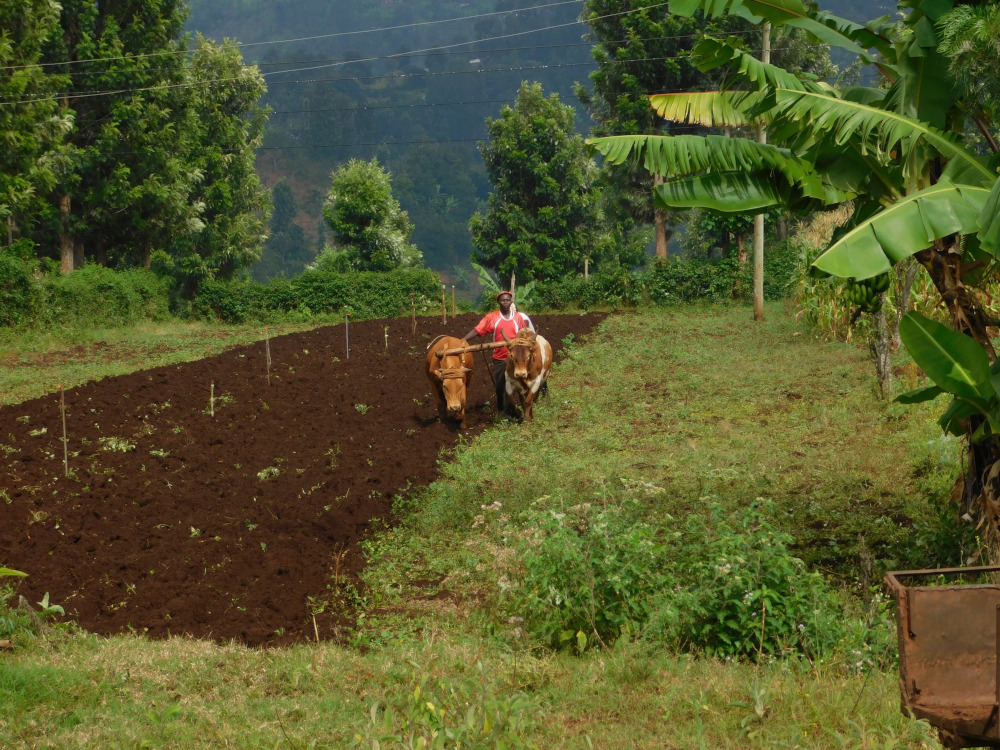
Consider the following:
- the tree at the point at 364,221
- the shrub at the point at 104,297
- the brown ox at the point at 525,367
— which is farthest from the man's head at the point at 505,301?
the tree at the point at 364,221

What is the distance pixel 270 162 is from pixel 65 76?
73584mm

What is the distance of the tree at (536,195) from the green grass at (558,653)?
33.7 m

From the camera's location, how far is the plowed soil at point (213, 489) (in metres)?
8.12

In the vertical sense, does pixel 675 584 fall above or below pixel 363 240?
below

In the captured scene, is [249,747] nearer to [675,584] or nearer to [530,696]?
[530,696]

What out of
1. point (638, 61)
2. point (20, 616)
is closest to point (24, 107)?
point (20, 616)

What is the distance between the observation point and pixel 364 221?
49.8m

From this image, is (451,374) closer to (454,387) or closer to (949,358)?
(454,387)

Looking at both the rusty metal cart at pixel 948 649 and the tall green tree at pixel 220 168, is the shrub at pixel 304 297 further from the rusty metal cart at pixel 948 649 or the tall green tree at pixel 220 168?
the rusty metal cart at pixel 948 649

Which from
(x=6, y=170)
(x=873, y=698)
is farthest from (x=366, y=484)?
(x=6, y=170)

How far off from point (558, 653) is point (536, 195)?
142 ft

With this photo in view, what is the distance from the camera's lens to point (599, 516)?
24.6 ft

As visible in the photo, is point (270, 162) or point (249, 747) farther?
point (270, 162)

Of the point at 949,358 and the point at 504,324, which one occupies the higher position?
the point at 949,358
